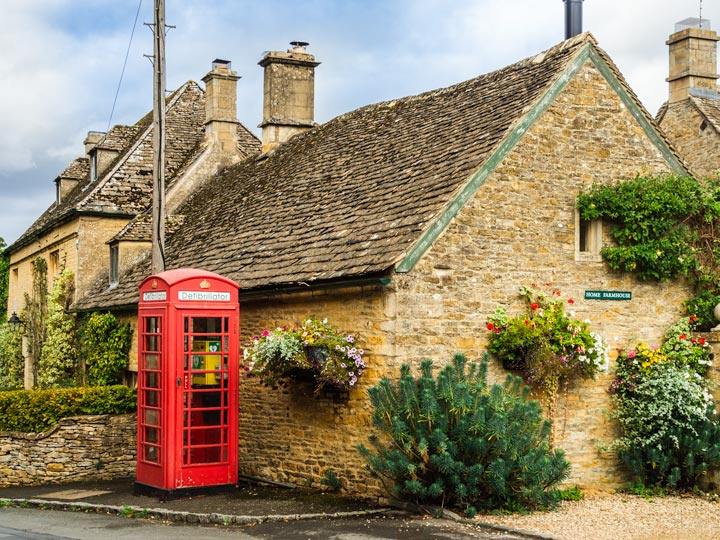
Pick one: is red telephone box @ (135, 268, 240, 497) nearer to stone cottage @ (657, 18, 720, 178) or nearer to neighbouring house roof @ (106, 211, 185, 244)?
neighbouring house roof @ (106, 211, 185, 244)

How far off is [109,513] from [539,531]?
18.8 feet

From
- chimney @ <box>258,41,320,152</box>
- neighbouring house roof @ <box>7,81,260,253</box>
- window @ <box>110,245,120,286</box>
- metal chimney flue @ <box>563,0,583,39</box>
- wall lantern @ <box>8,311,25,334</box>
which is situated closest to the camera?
metal chimney flue @ <box>563,0,583,39</box>

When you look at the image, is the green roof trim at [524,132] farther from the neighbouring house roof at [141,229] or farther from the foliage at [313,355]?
the neighbouring house roof at [141,229]

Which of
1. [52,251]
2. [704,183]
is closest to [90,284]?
[52,251]

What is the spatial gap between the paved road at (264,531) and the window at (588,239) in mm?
5116

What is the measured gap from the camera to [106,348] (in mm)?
21484

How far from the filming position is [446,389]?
11.6 meters

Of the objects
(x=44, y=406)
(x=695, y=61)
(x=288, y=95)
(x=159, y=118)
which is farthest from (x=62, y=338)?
(x=695, y=61)

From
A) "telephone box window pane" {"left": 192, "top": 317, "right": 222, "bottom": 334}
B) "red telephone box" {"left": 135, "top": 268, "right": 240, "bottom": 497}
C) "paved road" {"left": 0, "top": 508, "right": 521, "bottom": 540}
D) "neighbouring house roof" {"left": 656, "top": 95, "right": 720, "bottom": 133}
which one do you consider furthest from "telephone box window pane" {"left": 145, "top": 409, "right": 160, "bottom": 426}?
"neighbouring house roof" {"left": 656, "top": 95, "right": 720, "bottom": 133}

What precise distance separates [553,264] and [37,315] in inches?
714

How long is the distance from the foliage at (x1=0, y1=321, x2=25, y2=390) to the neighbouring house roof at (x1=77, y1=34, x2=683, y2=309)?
34.1ft

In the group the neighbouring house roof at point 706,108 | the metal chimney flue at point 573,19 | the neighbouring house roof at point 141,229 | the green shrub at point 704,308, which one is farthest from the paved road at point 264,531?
the neighbouring house roof at point 706,108

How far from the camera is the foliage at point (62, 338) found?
2388 cm

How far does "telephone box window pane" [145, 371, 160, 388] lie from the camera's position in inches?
534
